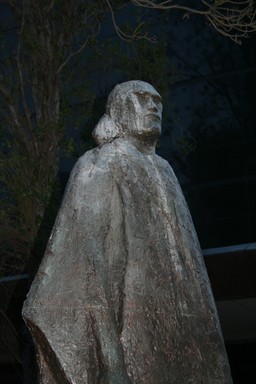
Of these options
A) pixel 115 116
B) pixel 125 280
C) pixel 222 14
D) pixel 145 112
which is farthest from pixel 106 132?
pixel 222 14

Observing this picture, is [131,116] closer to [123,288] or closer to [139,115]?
[139,115]

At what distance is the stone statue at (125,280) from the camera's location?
4.37 metres

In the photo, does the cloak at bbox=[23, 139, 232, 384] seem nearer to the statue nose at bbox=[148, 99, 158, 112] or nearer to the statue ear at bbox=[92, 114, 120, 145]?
the statue ear at bbox=[92, 114, 120, 145]

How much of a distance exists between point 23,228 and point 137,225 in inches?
319

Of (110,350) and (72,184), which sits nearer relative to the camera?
(110,350)

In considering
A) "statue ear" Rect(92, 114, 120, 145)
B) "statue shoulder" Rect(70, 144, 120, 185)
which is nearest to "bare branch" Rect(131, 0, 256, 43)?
"statue ear" Rect(92, 114, 120, 145)

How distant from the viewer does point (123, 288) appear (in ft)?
14.7

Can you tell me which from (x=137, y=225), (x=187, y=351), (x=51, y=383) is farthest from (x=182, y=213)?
(x=51, y=383)

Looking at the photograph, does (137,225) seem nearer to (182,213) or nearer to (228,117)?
(182,213)

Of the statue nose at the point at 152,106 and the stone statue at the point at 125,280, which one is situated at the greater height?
the statue nose at the point at 152,106

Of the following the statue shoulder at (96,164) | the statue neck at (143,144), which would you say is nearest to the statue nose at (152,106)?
the statue neck at (143,144)

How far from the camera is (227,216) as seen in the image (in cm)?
1691

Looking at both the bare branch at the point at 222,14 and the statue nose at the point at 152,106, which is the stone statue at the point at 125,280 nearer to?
the statue nose at the point at 152,106

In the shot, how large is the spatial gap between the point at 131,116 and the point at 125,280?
33.2 inches
